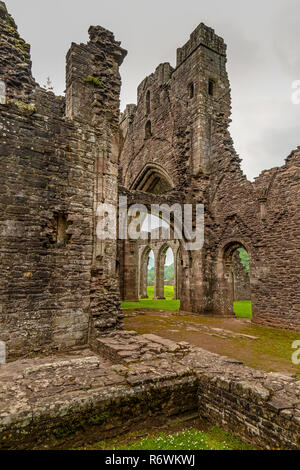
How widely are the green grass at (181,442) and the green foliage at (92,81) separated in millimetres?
7522

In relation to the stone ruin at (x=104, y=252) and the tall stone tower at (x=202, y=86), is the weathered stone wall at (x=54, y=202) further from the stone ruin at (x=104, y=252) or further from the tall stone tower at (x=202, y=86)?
the tall stone tower at (x=202, y=86)

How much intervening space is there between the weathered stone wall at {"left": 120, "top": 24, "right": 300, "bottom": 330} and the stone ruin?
2.3 inches

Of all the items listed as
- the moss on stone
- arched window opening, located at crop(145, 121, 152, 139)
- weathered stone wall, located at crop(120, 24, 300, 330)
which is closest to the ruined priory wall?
weathered stone wall, located at crop(120, 24, 300, 330)

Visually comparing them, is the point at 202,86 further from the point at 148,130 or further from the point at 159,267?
the point at 159,267

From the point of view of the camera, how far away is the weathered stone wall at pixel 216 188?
983 cm

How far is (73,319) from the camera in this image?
6.33m

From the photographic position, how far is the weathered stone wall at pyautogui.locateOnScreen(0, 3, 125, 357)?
18.7 feet

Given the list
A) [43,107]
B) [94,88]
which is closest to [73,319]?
[43,107]

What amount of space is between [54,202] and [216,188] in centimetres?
845

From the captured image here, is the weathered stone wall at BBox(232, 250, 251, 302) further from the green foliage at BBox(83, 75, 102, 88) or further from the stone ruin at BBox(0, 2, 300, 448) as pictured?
the green foliage at BBox(83, 75, 102, 88)

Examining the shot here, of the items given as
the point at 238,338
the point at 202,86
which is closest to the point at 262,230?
the point at 238,338

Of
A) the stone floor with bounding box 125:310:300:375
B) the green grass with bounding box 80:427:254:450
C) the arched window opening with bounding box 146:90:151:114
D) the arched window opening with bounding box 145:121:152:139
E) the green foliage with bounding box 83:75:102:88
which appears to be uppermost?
the arched window opening with bounding box 146:90:151:114

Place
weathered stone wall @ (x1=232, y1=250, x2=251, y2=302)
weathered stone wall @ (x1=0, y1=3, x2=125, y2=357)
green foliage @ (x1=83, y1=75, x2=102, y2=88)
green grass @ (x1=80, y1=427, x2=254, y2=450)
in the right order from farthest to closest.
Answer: weathered stone wall @ (x1=232, y1=250, x2=251, y2=302), green foliage @ (x1=83, y1=75, x2=102, y2=88), weathered stone wall @ (x1=0, y1=3, x2=125, y2=357), green grass @ (x1=80, y1=427, x2=254, y2=450)

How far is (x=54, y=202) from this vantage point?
634 cm
